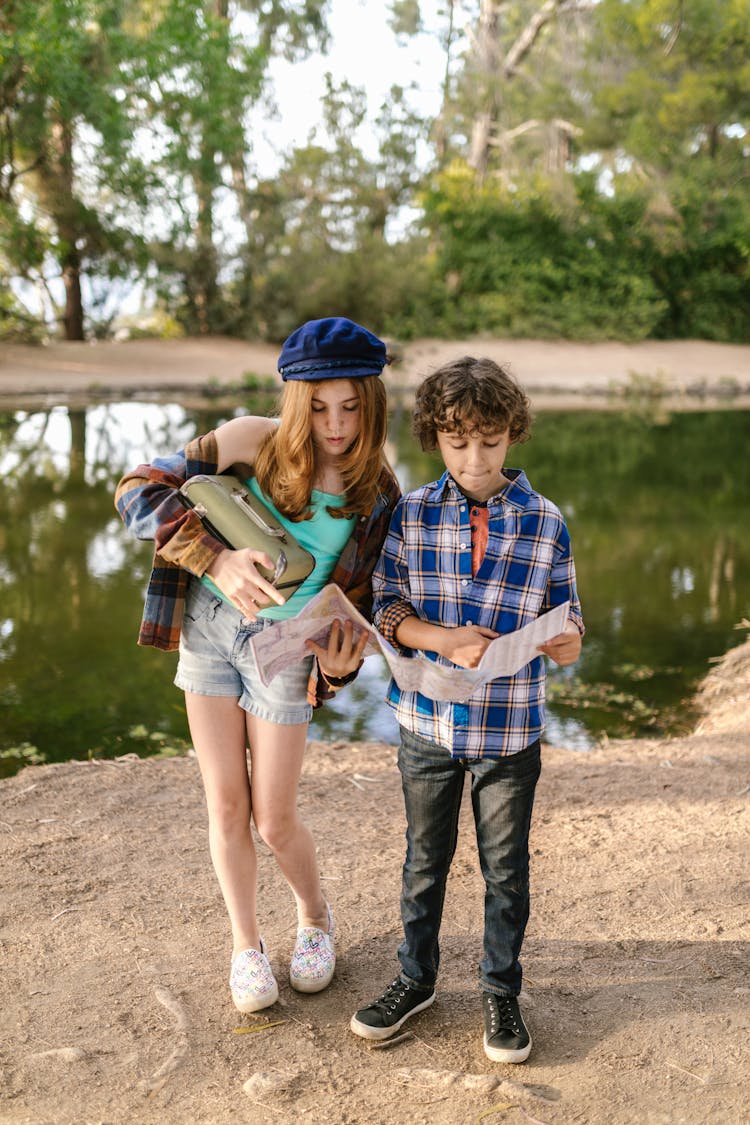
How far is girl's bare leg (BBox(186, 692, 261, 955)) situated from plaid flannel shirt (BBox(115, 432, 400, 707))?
0.59ft

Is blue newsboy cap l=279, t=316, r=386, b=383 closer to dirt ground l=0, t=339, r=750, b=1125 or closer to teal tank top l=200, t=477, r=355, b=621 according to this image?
teal tank top l=200, t=477, r=355, b=621

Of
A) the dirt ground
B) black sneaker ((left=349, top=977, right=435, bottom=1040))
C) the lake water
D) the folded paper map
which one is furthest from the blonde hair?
the lake water

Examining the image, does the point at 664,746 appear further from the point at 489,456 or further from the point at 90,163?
the point at 90,163

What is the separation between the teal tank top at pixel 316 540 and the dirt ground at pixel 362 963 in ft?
3.35

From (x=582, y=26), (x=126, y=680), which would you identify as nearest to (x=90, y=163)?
(x=582, y=26)

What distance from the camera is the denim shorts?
251 centimetres

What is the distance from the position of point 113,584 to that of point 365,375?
5.72 m

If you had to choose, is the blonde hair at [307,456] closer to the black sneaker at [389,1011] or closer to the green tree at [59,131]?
the black sneaker at [389,1011]

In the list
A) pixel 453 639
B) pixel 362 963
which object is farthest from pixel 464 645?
pixel 362 963

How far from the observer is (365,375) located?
2432 mm

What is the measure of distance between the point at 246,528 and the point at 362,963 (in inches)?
50.5

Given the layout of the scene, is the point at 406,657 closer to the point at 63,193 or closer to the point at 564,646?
the point at 564,646

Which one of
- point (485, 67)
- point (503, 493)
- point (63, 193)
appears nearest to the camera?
point (503, 493)

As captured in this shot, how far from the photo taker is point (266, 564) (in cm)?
237
